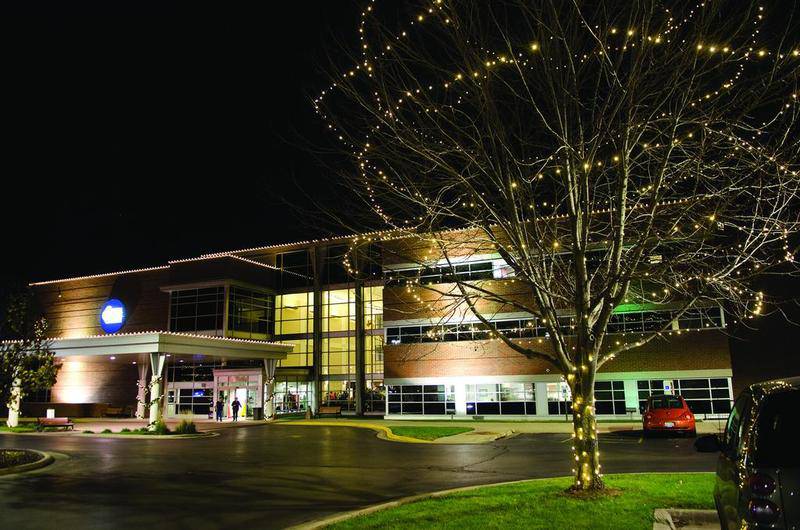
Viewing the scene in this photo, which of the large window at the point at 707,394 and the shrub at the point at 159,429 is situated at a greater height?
the large window at the point at 707,394

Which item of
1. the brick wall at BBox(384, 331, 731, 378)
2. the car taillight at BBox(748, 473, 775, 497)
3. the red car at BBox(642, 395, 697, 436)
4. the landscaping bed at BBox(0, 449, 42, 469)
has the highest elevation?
the brick wall at BBox(384, 331, 731, 378)

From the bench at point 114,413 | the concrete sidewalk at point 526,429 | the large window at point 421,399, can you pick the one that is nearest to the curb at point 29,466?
the concrete sidewalk at point 526,429

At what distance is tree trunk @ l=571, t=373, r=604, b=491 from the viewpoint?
946 centimetres

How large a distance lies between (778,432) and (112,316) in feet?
150

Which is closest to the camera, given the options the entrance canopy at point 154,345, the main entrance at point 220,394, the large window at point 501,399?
the entrance canopy at point 154,345

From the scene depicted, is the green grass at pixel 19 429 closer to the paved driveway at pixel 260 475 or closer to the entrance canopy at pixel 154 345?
the entrance canopy at pixel 154 345

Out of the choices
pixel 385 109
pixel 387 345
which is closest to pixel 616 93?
pixel 385 109

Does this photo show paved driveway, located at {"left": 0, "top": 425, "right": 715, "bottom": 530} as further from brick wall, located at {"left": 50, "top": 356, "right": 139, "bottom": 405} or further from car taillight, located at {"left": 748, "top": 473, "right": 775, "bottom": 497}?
brick wall, located at {"left": 50, "top": 356, "right": 139, "bottom": 405}

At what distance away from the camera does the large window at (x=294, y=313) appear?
43562 mm

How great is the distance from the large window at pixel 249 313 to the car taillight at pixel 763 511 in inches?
1503

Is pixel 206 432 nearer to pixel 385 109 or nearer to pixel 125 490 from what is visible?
pixel 125 490

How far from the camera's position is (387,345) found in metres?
36.3

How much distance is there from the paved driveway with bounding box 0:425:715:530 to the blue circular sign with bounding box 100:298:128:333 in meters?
21.5

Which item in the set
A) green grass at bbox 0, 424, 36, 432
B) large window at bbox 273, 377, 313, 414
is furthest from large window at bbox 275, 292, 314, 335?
green grass at bbox 0, 424, 36, 432
